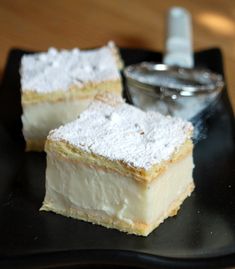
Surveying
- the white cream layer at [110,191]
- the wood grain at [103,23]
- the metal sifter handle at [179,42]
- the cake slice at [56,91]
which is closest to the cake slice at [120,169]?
the white cream layer at [110,191]

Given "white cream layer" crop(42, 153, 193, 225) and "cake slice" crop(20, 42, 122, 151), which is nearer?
"white cream layer" crop(42, 153, 193, 225)

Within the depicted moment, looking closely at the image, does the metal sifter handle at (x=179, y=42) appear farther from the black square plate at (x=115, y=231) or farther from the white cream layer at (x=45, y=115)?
the white cream layer at (x=45, y=115)

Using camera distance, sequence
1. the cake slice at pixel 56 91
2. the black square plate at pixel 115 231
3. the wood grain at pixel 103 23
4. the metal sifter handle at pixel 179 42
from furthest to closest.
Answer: the wood grain at pixel 103 23 < the metal sifter handle at pixel 179 42 < the cake slice at pixel 56 91 < the black square plate at pixel 115 231

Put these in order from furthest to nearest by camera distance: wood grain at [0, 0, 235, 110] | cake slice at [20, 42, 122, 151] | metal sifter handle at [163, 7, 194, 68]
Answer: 1. wood grain at [0, 0, 235, 110]
2. metal sifter handle at [163, 7, 194, 68]
3. cake slice at [20, 42, 122, 151]

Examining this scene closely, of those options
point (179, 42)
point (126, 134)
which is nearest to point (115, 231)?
point (126, 134)

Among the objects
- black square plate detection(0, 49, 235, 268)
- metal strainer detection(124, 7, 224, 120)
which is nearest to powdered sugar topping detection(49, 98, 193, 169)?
black square plate detection(0, 49, 235, 268)

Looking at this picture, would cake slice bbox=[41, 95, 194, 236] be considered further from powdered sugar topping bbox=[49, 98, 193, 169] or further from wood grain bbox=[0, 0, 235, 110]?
wood grain bbox=[0, 0, 235, 110]

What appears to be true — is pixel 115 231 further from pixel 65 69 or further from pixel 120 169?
pixel 65 69
